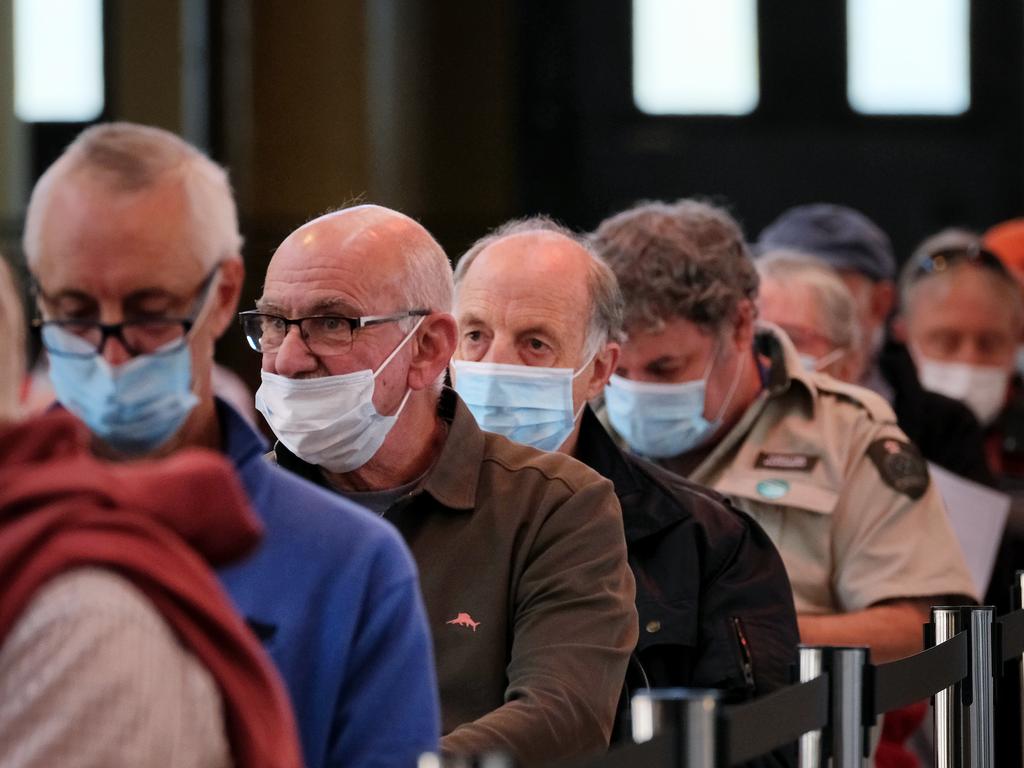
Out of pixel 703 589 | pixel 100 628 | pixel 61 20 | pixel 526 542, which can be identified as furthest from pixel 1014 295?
pixel 61 20

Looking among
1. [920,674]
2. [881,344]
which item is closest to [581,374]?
[920,674]

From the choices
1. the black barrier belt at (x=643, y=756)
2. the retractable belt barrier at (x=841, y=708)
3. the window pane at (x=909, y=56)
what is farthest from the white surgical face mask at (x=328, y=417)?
the window pane at (x=909, y=56)

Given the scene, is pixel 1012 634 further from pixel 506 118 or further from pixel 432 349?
pixel 506 118

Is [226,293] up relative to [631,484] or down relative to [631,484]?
up

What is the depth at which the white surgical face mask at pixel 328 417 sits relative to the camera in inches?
128

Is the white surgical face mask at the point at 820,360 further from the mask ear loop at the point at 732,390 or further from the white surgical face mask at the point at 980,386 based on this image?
the white surgical face mask at the point at 980,386

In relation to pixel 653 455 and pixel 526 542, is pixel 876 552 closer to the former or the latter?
pixel 653 455

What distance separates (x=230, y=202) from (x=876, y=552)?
2302 mm

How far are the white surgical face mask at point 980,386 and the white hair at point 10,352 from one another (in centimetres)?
508

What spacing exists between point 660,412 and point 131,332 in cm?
220

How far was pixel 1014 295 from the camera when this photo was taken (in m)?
6.68

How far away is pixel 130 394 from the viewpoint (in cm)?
238

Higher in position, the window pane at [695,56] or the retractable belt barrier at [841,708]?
the window pane at [695,56]

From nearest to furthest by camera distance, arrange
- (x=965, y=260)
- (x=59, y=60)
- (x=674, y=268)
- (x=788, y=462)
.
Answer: (x=674, y=268) → (x=788, y=462) → (x=965, y=260) → (x=59, y=60)
